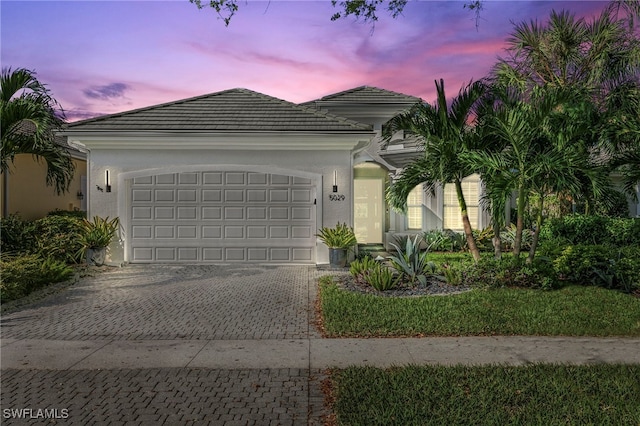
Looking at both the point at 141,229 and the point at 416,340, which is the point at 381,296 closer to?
the point at 416,340

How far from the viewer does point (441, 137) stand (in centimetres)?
950

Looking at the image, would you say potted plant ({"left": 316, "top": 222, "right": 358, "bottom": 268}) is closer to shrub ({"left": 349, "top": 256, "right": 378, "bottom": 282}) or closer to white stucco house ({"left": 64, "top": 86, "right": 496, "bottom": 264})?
white stucco house ({"left": 64, "top": 86, "right": 496, "bottom": 264})

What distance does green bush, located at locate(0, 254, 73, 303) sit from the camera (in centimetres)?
812

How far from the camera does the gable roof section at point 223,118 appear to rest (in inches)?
480

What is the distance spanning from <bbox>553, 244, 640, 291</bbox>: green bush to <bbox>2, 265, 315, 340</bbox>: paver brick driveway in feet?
17.4

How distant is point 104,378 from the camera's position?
4676mm

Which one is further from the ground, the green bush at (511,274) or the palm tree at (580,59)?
the palm tree at (580,59)

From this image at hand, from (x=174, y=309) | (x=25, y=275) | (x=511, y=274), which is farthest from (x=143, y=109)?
(x=511, y=274)

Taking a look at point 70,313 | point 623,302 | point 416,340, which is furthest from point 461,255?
point 70,313

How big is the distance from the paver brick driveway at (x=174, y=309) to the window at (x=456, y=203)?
7160 millimetres

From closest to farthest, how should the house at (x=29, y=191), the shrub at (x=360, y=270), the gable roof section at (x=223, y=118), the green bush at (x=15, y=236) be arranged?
the shrub at (x=360, y=270)
the green bush at (x=15, y=236)
the gable roof section at (x=223, y=118)
the house at (x=29, y=191)

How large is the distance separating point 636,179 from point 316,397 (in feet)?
37.6

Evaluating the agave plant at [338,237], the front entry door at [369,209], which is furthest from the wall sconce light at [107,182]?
the front entry door at [369,209]

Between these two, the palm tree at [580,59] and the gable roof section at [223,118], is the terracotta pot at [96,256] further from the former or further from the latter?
the palm tree at [580,59]
